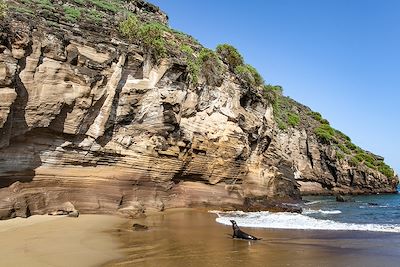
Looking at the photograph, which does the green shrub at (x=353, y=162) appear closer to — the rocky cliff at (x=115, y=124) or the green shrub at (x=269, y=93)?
the green shrub at (x=269, y=93)

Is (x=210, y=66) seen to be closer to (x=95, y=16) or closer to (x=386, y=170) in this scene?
(x=95, y=16)

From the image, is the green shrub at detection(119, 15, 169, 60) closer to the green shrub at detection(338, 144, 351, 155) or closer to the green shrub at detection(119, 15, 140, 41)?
the green shrub at detection(119, 15, 140, 41)

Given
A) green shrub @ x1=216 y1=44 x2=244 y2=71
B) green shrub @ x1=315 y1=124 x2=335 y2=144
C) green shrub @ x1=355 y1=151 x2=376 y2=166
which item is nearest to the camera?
green shrub @ x1=216 y1=44 x2=244 y2=71

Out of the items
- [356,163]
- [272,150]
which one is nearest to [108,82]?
[272,150]

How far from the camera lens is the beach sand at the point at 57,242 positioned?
34.1ft

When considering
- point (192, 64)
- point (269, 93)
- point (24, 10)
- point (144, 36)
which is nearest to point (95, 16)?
point (144, 36)

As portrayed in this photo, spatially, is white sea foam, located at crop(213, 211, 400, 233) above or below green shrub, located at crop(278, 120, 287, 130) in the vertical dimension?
below

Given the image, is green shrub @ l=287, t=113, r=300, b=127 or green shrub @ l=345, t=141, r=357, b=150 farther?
green shrub @ l=345, t=141, r=357, b=150

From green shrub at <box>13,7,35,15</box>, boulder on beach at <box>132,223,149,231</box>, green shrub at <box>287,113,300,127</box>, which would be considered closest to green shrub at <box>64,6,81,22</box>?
green shrub at <box>13,7,35,15</box>

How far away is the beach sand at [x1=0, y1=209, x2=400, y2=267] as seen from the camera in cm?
1085

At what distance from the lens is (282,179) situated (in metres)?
36.3

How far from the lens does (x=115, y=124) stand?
21.1 metres

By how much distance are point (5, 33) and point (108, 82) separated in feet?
17.8

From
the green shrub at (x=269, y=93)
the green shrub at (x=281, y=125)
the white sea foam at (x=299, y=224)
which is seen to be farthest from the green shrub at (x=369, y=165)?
the white sea foam at (x=299, y=224)
